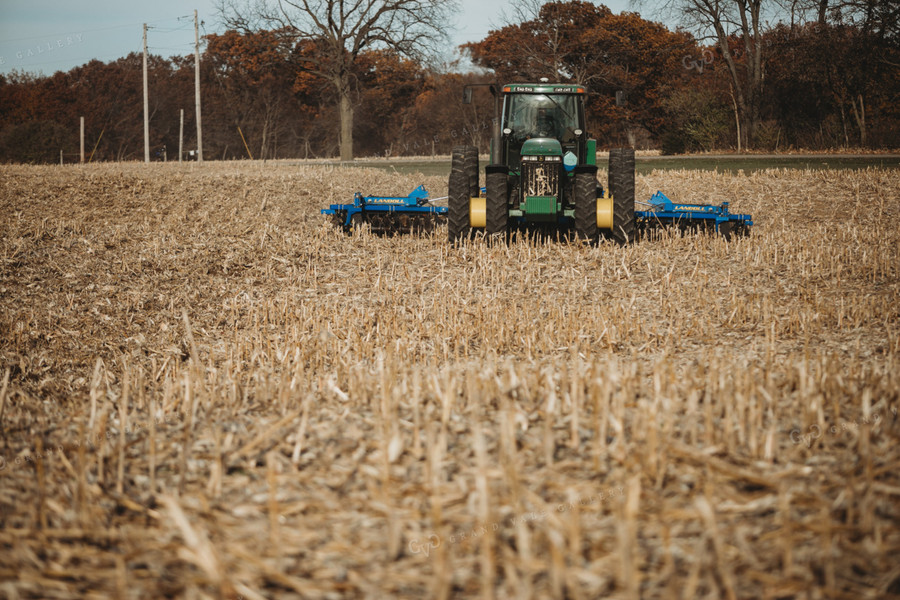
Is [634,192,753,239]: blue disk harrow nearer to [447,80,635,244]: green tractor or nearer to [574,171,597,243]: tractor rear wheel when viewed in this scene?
[447,80,635,244]: green tractor

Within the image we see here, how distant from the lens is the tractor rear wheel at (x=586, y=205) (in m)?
10.6

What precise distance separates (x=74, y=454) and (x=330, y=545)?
1.64 meters

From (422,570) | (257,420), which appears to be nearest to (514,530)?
(422,570)

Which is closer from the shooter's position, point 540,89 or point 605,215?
point 605,215

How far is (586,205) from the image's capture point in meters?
10.7

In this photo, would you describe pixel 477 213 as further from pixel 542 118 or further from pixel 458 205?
pixel 542 118

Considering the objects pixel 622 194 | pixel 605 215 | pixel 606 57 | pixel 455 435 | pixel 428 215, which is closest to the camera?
pixel 455 435

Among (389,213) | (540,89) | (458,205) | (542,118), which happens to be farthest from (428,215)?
(540,89)

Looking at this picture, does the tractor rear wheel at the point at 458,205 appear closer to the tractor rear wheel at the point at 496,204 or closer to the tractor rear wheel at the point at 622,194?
the tractor rear wheel at the point at 496,204

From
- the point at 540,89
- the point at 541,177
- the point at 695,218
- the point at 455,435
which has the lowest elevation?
the point at 455,435

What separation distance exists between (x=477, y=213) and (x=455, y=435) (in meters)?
7.62

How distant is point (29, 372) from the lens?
6.05 m

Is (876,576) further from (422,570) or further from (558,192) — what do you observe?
(558,192)

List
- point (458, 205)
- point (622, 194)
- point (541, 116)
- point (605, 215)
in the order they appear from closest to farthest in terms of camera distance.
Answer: point (605, 215) → point (622, 194) → point (458, 205) → point (541, 116)
